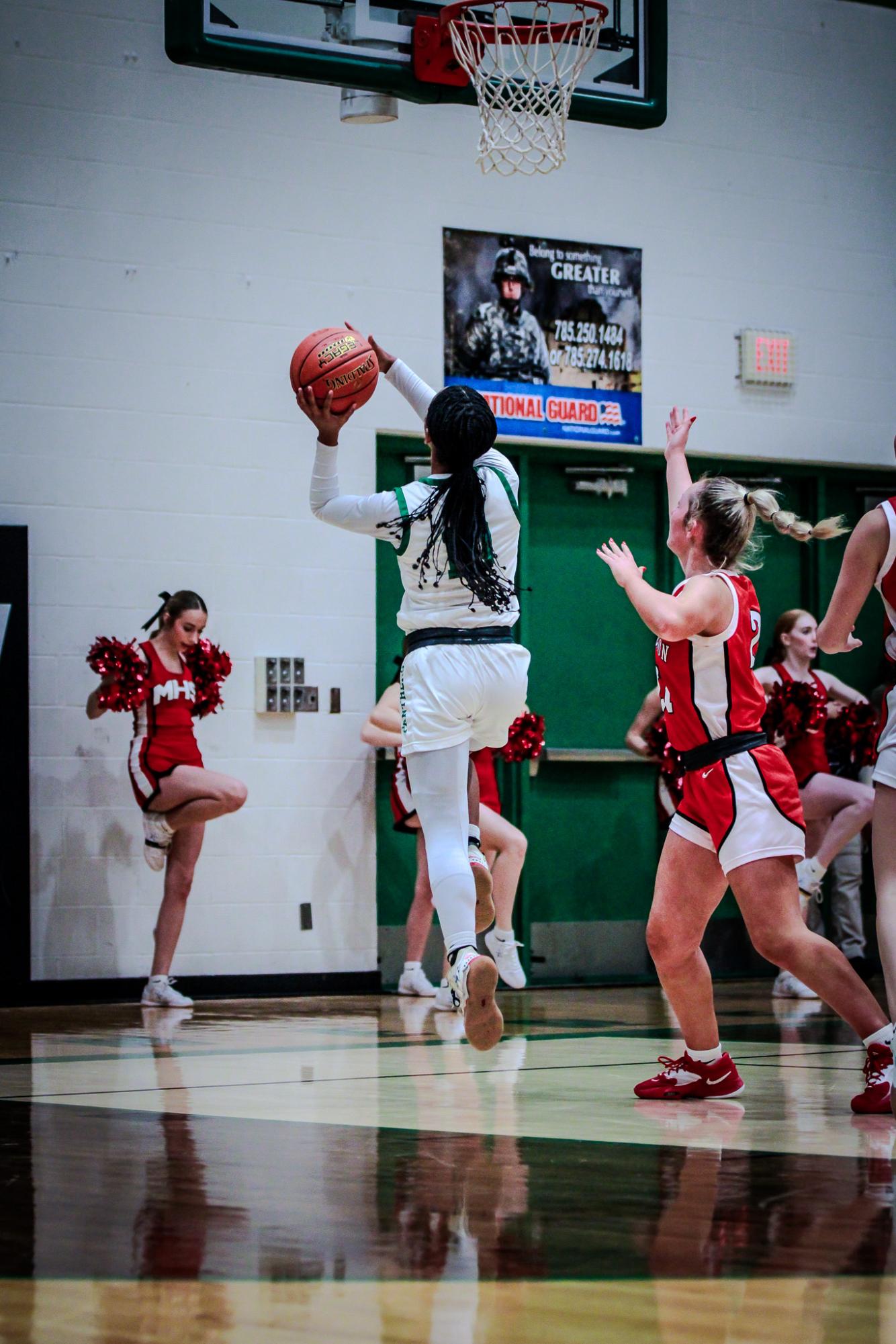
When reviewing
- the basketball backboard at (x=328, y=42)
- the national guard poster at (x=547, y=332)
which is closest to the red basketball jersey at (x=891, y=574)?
the basketball backboard at (x=328, y=42)

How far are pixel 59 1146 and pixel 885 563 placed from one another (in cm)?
269

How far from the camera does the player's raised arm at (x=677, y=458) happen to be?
17.6 feet

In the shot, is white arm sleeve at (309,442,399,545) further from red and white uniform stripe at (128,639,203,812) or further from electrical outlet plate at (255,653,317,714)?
electrical outlet plate at (255,653,317,714)

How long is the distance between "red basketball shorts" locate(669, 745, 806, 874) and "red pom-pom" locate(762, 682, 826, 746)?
5.07 m

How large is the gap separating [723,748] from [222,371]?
19.1 ft

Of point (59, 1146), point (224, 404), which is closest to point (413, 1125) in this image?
point (59, 1146)

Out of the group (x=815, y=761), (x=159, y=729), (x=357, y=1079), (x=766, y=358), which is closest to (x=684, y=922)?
(x=357, y=1079)

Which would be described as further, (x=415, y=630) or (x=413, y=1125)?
(x=415, y=630)

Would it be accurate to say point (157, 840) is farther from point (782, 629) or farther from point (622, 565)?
point (622, 565)

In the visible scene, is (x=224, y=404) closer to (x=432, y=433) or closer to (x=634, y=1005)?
(x=634, y=1005)

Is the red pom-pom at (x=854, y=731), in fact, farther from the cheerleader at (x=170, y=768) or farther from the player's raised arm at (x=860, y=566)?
the player's raised arm at (x=860, y=566)

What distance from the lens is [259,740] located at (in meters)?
10.1

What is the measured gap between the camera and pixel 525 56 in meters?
7.91

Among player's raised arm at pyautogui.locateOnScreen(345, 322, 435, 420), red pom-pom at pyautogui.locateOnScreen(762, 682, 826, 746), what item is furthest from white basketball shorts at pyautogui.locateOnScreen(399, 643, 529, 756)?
red pom-pom at pyautogui.locateOnScreen(762, 682, 826, 746)
